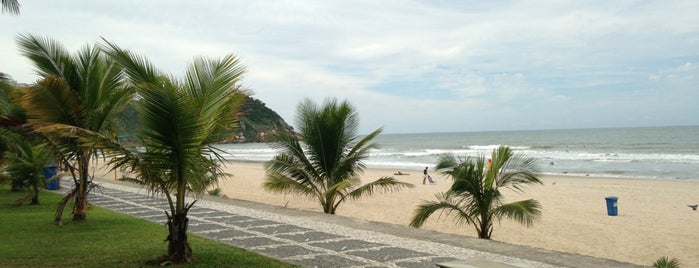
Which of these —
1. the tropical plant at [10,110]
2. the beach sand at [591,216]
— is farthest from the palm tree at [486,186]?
the tropical plant at [10,110]

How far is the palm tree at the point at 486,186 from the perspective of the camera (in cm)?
863

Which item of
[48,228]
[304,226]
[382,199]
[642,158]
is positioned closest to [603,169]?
[642,158]

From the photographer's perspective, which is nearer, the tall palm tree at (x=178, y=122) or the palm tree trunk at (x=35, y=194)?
the tall palm tree at (x=178, y=122)

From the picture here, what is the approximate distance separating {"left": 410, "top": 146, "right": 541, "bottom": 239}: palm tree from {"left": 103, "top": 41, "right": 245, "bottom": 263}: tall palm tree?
4147 mm

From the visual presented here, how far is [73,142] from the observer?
305 inches

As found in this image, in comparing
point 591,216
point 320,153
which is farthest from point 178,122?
point 591,216

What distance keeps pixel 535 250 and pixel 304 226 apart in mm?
3452

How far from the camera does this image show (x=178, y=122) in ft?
16.9

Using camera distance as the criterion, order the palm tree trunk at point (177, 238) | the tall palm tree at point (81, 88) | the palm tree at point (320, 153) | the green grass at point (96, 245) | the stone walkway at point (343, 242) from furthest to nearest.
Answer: the palm tree at point (320, 153)
the tall palm tree at point (81, 88)
the stone walkway at point (343, 242)
the green grass at point (96, 245)
the palm tree trunk at point (177, 238)

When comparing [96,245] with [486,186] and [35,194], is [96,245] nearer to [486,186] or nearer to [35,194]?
[35,194]

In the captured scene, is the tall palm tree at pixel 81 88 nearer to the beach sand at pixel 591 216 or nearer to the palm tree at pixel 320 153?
the palm tree at pixel 320 153

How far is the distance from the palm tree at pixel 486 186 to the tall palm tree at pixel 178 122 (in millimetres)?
4147

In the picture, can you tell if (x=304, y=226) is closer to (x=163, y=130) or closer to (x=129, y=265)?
(x=129, y=265)

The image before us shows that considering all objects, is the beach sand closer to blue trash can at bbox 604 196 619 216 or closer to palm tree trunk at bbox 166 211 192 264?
blue trash can at bbox 604 196 619 216
